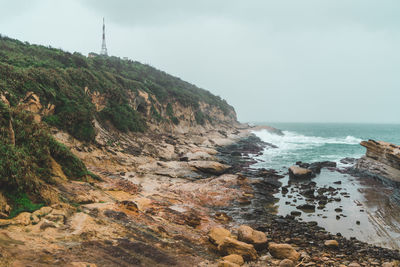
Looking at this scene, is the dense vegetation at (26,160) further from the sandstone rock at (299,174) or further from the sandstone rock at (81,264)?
the sandstone rock at (299,174)

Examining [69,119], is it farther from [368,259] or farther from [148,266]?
[368,259]

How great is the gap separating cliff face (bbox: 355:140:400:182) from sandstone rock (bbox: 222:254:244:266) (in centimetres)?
2285

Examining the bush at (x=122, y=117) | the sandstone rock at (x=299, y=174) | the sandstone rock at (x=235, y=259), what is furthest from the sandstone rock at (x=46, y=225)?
the sandstone rock at (x=299, y=174)

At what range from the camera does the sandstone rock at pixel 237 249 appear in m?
8.32

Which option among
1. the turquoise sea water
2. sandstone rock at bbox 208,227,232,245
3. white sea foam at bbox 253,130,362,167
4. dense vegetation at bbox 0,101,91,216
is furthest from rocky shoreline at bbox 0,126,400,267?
the turquoise sea water

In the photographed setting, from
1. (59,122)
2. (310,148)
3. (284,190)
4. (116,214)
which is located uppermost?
(59,122)

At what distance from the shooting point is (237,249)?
841 cm

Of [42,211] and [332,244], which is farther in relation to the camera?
[332,244]

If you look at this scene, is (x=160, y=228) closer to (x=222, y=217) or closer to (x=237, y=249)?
(x=237, y=249)

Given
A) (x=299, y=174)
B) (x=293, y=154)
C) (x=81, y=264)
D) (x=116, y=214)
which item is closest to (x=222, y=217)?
(x=116, y=214)

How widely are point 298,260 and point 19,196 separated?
1108 cm

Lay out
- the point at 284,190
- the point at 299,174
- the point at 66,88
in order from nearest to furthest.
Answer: the point at 284,190 → the point at 66,88 → the point at 299,174

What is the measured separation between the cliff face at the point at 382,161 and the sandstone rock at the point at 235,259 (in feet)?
75.0

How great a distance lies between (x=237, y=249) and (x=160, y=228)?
345cm
